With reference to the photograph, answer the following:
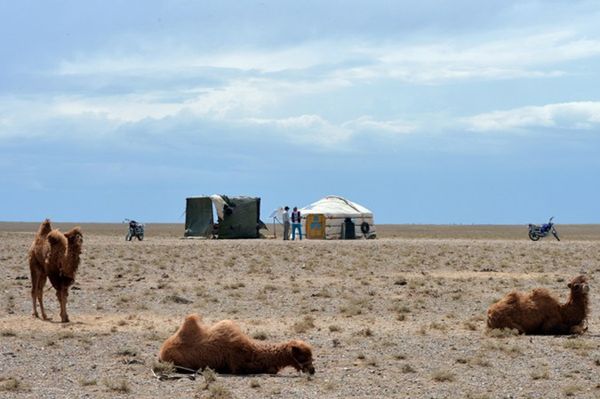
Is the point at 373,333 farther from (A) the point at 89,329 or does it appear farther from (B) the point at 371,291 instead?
(B) the point at 371,291

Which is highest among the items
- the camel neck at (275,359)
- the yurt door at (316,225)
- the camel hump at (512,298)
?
the yurt door at (316,225)

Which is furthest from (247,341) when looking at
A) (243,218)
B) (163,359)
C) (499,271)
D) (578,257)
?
(243,218)

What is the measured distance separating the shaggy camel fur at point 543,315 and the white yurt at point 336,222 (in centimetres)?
3826

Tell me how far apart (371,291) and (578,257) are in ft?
54.7

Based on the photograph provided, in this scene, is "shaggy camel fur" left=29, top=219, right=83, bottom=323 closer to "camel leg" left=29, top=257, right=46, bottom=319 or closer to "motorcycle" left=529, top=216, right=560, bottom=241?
"camel leg" left=29, top=257, right=46, bottom=319

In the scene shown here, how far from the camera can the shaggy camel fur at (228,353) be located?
36.2 feet

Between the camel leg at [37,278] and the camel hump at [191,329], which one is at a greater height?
the camel leg at [37,278]

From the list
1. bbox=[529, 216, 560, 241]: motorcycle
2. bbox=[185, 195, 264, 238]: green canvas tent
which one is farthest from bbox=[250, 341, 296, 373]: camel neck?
bbox=[529, 216, 560, 241]: motorcycle

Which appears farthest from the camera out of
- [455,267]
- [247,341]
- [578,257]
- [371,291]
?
[578,257]

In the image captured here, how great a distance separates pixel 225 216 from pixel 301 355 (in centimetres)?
4181

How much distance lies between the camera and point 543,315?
14703 millimetres

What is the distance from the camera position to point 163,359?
36.9ft

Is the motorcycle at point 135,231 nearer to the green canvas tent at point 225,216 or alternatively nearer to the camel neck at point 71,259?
the green canvas tent at point 225,216

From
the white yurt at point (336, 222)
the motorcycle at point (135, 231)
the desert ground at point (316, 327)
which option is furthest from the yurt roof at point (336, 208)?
the desert ground at point (316, 327)
